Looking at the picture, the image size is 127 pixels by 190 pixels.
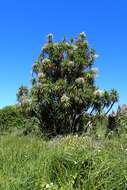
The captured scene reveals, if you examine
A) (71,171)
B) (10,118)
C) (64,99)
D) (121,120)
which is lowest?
(71,171)

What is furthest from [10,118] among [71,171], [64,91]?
[71,171]

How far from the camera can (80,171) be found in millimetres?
8383

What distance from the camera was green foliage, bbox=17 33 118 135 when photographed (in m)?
21.2

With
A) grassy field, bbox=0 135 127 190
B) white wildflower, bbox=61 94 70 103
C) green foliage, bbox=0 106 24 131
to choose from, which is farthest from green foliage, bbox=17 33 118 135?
grassy field, bbox=0 135 127 190

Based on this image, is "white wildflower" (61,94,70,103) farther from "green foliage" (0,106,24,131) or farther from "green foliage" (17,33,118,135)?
"green foliage" (0,106,24,131)

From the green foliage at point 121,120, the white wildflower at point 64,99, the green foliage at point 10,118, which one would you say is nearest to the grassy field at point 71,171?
the green foliage at point 121,120

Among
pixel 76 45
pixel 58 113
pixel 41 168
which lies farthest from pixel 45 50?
pixel 41 168

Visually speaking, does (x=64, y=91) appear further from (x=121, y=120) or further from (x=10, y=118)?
(x=10, y=118)

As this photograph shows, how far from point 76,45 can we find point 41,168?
14.2 m

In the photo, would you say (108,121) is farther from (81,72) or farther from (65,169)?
(65,169)

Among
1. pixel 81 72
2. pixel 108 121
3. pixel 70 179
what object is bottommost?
pixel 70 179

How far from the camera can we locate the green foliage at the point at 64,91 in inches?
835

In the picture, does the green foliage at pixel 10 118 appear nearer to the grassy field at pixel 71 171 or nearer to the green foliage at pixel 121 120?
the green foliage at pixel 121 120

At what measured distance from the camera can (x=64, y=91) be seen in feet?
70.0
